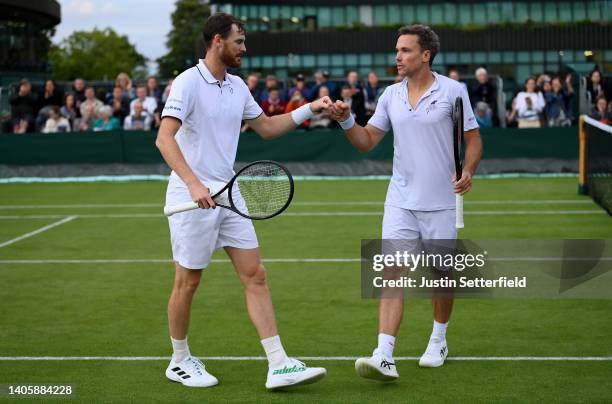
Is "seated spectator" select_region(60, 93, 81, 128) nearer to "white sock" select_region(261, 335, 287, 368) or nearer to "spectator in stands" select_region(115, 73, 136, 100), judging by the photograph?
"spectator in stands" select_region(115, 73, 136, 100)

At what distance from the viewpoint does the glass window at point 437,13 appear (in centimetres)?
7244

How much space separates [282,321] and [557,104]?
14.9m

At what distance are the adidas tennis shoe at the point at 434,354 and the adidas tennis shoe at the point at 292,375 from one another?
2.98 feet

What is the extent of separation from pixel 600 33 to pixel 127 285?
61860mm

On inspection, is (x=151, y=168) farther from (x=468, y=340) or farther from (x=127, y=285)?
(x=468, y=340)

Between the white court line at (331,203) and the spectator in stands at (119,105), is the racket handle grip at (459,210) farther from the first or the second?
the spectator in stands at (119,105)

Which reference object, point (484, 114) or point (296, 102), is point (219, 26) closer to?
point (296, 102)

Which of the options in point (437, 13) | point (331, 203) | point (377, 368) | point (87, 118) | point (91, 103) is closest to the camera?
point (377, 368)

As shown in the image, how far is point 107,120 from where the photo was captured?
72.8 feet

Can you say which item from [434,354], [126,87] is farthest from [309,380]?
[126,87]

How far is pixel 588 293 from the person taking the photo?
9.63 meters

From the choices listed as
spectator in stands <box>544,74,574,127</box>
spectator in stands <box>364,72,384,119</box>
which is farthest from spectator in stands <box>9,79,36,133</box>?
spectator in stands <box>544,74,574,127</box>

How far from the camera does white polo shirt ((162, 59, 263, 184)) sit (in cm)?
643

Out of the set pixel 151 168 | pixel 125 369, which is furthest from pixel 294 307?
pixel 151 168
